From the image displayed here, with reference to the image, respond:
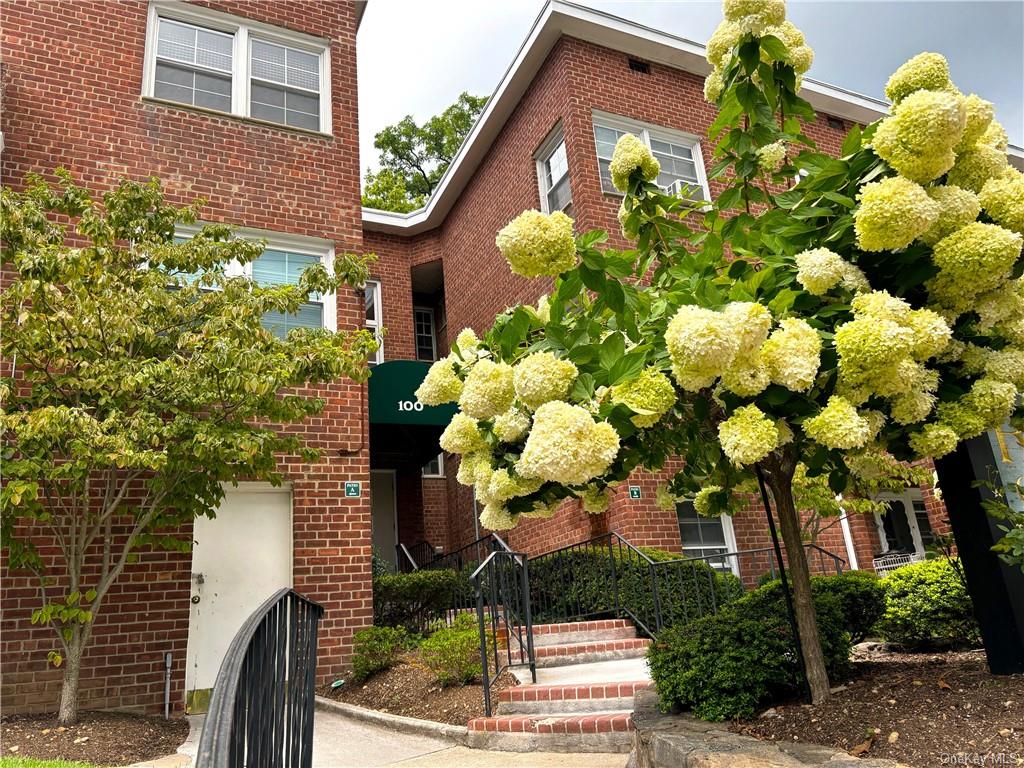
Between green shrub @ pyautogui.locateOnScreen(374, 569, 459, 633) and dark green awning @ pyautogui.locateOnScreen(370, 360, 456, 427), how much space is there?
7.53 feet

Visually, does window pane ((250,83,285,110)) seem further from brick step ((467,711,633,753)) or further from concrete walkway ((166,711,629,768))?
brick step ((467,711,633,753))

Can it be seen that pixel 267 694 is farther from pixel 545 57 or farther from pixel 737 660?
pixel 545 57

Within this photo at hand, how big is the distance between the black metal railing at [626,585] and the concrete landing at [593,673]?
68cm

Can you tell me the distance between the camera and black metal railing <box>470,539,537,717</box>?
577 centimetres

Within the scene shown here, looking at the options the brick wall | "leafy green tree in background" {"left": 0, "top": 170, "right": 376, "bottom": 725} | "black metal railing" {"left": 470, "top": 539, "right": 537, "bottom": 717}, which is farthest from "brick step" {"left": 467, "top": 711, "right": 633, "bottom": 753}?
"leafy green tree in background" {"left": 0, "top": 170, "right": 376, "bottom": 725}

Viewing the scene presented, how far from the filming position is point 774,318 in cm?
253

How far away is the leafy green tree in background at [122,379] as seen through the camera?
5.37 meters

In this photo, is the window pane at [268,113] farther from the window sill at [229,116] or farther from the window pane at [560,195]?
the window pane at [560,195]

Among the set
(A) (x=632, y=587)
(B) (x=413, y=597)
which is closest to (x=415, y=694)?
(B) (x=413, y=597)

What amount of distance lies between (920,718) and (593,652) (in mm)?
4358

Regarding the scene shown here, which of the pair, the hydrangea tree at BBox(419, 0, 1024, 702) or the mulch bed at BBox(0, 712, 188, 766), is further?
the mulch bed at BBox(0, 712, 188, 766)

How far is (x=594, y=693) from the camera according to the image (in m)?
5.40

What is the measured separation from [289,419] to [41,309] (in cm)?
215

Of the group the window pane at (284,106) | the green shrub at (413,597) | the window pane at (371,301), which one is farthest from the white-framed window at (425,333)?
the green shrub at (413,597)
